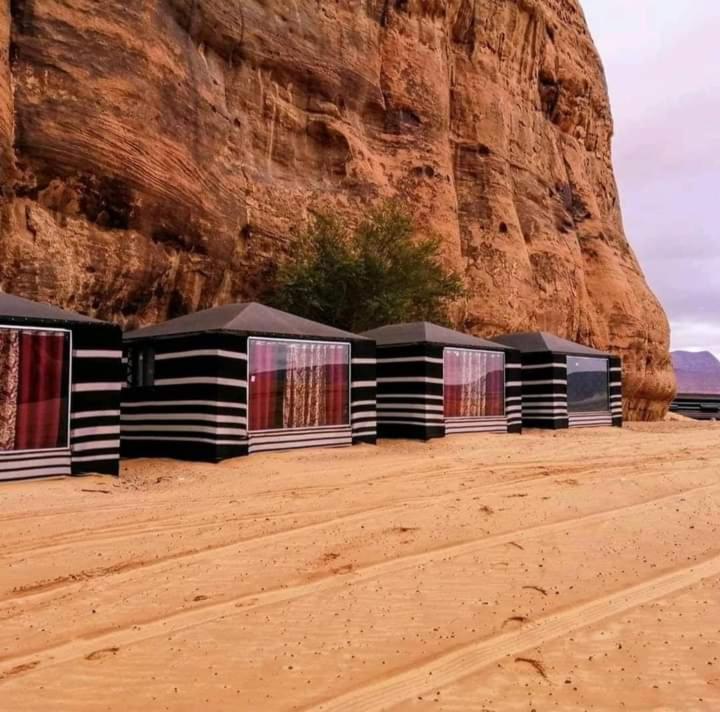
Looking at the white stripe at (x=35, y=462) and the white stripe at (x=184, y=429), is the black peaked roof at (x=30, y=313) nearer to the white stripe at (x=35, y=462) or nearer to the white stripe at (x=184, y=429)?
the white stripe at (x=35, y=462)

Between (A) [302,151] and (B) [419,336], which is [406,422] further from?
(A) [302,151]

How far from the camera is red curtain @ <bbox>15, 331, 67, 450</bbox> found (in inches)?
354

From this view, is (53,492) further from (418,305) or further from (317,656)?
(418,305)

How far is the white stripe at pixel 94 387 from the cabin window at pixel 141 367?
8.23 feet

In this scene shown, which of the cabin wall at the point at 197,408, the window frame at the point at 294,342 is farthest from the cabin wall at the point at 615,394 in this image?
the cabin wall at the point at 197,408

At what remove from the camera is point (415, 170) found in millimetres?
25391

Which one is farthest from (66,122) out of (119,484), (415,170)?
(415,170)

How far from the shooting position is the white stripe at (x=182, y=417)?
1119 centimetres

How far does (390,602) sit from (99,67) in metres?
15.3

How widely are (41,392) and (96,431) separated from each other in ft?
2.89

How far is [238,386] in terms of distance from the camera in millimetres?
11523

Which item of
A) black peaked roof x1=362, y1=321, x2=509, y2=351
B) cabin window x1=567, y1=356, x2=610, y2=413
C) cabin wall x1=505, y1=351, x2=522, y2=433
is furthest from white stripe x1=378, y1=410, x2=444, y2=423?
cabin window x1=567, y1=356, x2=610, y2=413

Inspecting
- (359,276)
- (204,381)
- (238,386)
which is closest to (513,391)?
(359,276)

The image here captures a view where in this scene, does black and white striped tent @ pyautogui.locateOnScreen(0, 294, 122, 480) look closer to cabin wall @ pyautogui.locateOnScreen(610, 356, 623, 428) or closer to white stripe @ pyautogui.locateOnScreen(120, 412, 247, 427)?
white stripe @ pyautogui.locateOnScreen(120, 412, 247, 427)
